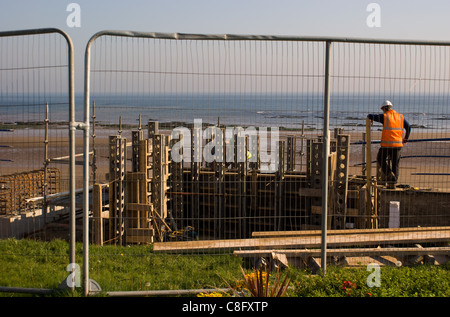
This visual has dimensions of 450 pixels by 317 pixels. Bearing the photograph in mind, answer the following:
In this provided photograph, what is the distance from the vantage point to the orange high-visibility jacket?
9930mm

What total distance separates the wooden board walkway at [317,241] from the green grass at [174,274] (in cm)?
22

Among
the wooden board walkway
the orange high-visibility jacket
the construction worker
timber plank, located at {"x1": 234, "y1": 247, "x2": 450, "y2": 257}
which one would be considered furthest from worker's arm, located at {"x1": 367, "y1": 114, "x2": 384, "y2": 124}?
timber plank, located at {"x1": 234, "y1": 247, "x2": 450, "y2": 257}

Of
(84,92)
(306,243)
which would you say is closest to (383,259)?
(306,243)

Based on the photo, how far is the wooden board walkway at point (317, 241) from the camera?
26.1 ft

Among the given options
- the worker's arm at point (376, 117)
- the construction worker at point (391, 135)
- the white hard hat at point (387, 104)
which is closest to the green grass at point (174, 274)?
the construction worker at point (391, 135)

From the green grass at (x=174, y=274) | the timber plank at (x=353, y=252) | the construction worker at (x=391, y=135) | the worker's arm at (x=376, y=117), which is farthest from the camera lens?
the construction worker at (x=391, y=135)

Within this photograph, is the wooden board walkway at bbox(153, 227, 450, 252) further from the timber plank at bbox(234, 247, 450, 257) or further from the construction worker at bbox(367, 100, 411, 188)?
the construction worker at bbox(367, 100, 411, 188)

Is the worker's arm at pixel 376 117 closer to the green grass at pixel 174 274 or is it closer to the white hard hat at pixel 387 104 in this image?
the white hard hat at pixel 387 104

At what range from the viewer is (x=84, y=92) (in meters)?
6.00

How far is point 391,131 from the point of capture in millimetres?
9930

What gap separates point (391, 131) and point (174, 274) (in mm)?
5034

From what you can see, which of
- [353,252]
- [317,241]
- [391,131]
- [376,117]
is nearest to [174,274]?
[317,241]

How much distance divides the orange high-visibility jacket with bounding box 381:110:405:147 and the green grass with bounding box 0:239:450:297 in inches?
114
